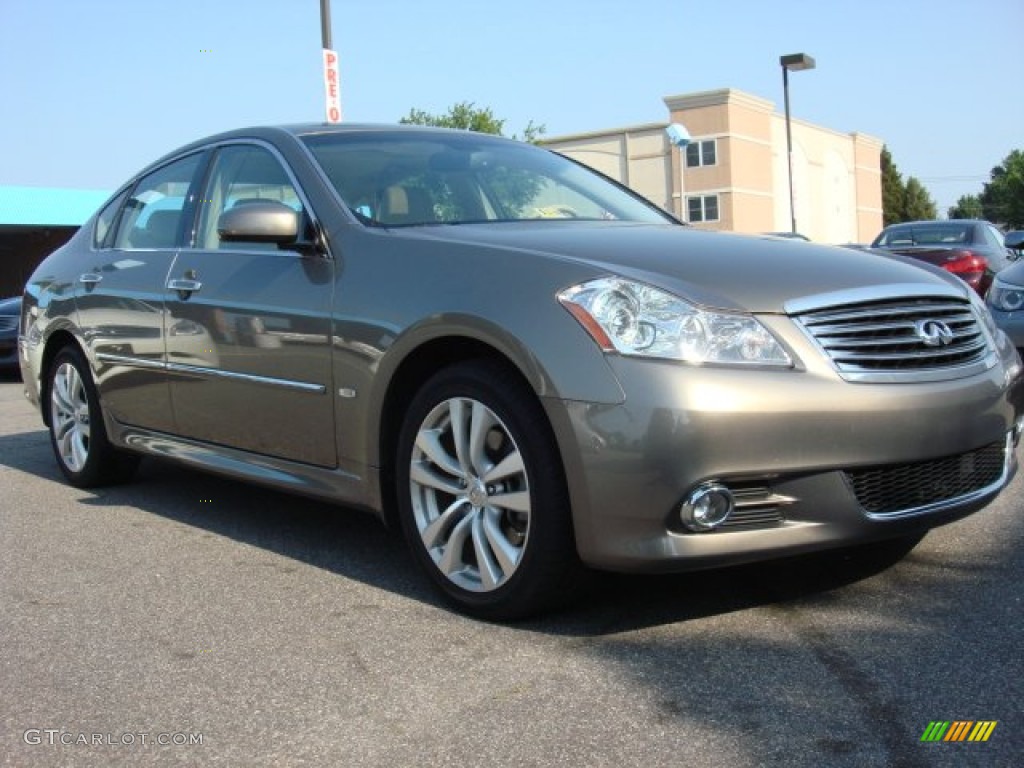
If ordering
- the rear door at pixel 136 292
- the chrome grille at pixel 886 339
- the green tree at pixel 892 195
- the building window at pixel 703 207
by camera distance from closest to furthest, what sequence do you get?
1. the chrome grille at pixel 886 339
2. the rear door at pixel 136 292
3. the building window at pixel 703 207
4. the green tree at pixel 892 195

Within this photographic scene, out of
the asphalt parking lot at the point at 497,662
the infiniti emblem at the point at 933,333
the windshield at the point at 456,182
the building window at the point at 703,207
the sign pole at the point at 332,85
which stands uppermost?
the building window at the point at 703,207

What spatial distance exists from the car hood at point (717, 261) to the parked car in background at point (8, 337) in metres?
11.7

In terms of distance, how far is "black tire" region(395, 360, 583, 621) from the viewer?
3238 millimetres

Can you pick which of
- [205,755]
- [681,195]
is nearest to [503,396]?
[205,755]

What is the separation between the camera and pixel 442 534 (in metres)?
3.58

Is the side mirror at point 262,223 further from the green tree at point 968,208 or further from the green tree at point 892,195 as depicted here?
the green tree at point 968,208

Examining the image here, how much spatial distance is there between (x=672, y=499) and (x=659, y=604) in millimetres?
644

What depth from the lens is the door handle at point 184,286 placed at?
15.1 ft

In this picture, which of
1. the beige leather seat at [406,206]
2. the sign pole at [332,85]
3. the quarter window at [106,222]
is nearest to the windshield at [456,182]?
the beige leather seat at [406,206]

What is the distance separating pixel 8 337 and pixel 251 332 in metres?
11.3

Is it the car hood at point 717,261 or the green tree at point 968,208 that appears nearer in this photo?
the car hood at point 717,261

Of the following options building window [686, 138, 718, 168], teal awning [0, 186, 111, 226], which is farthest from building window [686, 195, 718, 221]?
teal awning [0, 186, 111, 226]

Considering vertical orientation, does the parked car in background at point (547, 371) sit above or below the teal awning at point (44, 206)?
below

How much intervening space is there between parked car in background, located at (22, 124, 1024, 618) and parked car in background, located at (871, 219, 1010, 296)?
8.23m
